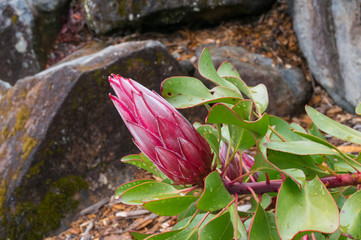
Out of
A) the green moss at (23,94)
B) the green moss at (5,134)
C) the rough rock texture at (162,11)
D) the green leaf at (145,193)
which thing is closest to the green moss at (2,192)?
the green moss at (5,134)

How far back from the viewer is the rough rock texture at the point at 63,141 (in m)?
1.92

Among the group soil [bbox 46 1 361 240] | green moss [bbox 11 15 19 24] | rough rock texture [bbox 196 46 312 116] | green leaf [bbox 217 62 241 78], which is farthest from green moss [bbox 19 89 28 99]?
green leaf [bbox 217 62 241 78]

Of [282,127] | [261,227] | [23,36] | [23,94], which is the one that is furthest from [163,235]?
[23,36]

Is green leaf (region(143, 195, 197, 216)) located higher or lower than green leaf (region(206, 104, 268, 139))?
lower

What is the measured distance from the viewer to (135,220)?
1899 mm

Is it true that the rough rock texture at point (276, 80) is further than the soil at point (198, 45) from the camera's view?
Yes

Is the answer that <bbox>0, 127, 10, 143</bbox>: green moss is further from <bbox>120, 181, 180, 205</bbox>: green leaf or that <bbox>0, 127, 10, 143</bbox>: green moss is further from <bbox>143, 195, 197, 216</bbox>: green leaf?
<bbox>143, 195, 197, 216</bbox>: green leaf

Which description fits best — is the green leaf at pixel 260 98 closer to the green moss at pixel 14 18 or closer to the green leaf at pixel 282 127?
the green leaf at pixel 282 127

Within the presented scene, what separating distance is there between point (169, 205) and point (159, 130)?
147 millimetres

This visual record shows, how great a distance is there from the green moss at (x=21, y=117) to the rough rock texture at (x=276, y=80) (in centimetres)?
130

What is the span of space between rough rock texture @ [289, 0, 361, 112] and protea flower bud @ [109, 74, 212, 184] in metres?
1.77

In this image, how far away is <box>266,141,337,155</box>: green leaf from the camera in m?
0.66

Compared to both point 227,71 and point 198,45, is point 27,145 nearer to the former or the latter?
point 227,71

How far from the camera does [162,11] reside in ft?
9.89
